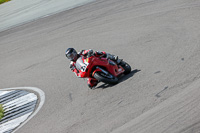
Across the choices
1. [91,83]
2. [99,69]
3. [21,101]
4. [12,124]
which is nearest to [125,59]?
[91,83]

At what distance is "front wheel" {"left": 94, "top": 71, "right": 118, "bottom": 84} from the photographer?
28.9ft

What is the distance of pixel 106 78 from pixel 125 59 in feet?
7.20

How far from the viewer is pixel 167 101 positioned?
7.04 metres

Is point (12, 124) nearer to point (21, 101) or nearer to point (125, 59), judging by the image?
point (21, 101)

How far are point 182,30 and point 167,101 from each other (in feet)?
17.0

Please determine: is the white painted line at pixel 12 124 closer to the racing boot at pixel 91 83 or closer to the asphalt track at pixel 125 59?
the asphalt track at pixel 125 59

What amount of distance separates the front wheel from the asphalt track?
235 mm

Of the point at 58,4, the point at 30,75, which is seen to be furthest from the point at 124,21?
the point at 58,4

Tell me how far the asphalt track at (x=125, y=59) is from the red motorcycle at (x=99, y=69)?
0.29m

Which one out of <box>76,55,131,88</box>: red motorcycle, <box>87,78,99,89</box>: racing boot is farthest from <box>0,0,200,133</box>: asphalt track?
<box>76,55,131,88</box>: red motorcycle

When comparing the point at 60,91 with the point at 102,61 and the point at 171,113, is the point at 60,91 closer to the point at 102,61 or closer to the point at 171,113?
the point at 102,61

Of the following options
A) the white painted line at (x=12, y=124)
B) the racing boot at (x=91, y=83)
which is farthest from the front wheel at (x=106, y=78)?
the white painted line at (x=12, y=124)

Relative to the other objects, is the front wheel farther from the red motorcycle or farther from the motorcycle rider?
the motorcycle rider

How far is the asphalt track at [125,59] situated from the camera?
6.97 m
